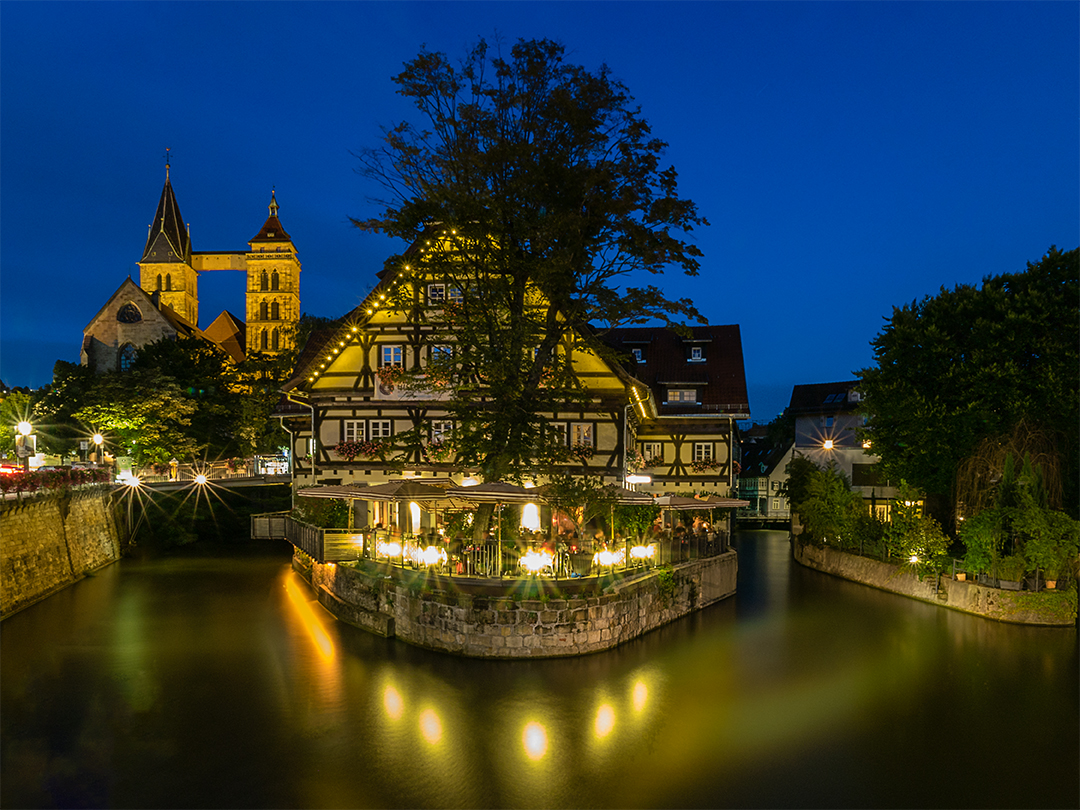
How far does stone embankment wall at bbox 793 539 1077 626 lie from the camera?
19953mm

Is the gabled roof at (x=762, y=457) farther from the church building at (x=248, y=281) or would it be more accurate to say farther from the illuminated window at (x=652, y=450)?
the church building at (x=248, y=281)

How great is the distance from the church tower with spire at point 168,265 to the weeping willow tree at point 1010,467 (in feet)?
267

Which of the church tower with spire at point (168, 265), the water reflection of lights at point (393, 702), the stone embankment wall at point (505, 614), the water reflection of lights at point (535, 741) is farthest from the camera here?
the church tower with spire at point (168, 265)

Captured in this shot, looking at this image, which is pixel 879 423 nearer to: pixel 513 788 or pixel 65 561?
pixel 513 788

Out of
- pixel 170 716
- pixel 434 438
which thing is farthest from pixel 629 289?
pixel 170 716

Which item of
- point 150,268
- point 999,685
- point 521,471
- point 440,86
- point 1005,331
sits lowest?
point 999,685

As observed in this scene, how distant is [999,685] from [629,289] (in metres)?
11.8

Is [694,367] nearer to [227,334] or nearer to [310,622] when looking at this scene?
[310,622]

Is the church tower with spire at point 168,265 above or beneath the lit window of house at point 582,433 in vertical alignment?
above

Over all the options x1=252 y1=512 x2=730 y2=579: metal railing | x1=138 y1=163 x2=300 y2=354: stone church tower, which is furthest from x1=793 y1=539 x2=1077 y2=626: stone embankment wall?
x1=138 y1=163 x2=300 y2=354: stone church tower

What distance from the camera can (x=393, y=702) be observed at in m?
14.1

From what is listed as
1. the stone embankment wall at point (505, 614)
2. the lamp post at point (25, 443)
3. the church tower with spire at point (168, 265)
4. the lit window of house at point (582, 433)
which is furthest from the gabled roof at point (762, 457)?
the church tower with spire at point (168, 265)

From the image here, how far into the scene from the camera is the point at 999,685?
15.2 m

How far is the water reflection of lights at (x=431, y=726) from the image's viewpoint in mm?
12422
